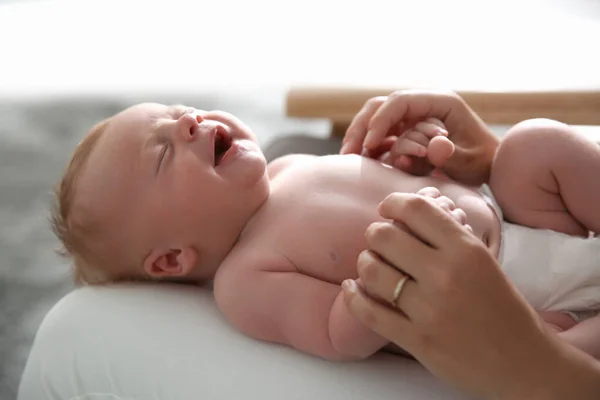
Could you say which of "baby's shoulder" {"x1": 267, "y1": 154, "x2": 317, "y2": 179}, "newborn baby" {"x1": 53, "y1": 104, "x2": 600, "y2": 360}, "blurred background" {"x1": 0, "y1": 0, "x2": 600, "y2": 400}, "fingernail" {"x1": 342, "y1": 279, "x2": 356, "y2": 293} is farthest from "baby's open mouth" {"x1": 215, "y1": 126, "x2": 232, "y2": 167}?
"blurred background" {"x1": 0, "y1": 0, "x2": 600, "y2": 400}

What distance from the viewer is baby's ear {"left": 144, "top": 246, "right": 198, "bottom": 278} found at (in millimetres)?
966

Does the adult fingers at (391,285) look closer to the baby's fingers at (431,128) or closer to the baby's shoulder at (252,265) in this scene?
the baby's shoulder at (252,265)

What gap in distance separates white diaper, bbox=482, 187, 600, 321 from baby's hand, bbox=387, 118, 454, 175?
0.16 metres

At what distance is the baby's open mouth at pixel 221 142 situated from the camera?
100 cm

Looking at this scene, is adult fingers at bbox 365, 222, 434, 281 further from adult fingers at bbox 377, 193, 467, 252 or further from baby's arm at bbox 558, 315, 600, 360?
baby's arm at bbox 558, 315, 600, 360

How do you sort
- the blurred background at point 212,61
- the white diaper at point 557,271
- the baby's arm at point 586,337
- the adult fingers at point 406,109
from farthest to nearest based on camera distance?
the blurred background at point 212,61 < the adult fingers at point 406,109 < the white diaper at point 557,271 < the baby's arm at point 586,337

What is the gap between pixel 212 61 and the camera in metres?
2.24

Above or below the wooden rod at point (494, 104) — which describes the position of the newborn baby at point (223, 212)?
below

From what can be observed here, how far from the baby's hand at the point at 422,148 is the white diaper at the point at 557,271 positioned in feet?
0.54

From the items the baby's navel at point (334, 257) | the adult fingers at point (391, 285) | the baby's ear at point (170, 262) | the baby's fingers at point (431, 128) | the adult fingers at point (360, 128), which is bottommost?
the baby's ear at point (170, 262)

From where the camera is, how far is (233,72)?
7.18ft

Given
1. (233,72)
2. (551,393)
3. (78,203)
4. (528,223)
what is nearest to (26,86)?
(233,72)

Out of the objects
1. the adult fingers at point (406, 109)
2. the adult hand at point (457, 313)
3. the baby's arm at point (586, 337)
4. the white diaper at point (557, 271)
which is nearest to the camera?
the adult hand at point (457, 313)

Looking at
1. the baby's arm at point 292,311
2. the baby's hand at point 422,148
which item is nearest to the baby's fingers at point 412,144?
the baby's hand at point 422,148
